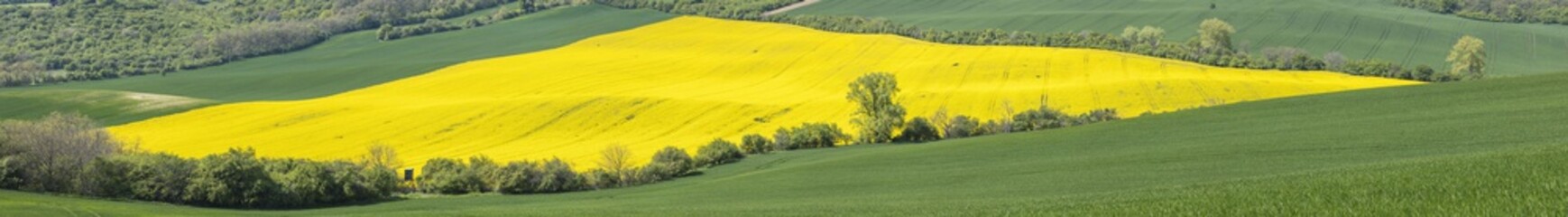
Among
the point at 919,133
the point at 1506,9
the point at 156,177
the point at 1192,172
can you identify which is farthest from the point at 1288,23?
the point at 156,177

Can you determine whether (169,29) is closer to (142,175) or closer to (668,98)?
(668,98)

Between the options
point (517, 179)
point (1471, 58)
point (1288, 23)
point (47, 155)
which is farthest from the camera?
point (1288, 23)

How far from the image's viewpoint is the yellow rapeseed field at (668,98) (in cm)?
8406

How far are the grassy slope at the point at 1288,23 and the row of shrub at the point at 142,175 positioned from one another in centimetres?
9186

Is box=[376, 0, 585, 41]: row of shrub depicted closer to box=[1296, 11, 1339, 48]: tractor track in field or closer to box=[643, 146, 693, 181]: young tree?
box=[1296, 11, 1339, 48]: tractor track in field

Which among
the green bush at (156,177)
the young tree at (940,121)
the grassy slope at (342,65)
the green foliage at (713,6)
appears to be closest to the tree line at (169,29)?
the grassy slope at (342,65)

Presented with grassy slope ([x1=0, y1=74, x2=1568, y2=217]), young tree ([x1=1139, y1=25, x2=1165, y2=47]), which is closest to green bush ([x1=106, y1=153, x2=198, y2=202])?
grassy slope ([x1=0, y1=74, x2=1568, y2=217])

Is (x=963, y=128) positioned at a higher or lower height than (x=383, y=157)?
lower

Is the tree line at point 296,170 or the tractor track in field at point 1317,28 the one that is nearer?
the tree line at point 296,170

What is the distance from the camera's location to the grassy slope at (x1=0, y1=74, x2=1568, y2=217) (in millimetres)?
25828

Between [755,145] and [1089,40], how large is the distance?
188 ft

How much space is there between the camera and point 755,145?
77.3 metres

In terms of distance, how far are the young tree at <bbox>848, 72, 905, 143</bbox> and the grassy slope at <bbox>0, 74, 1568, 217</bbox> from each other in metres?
4.36

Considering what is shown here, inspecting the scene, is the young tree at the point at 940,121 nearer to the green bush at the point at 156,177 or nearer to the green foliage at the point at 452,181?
the green foliage at the point at 452,181
